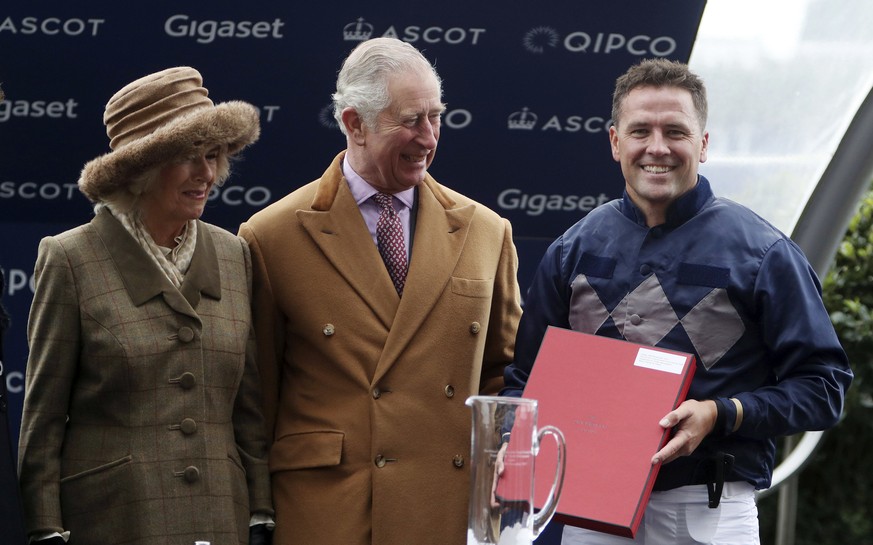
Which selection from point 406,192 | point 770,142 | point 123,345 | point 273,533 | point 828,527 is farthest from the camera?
point 828,527

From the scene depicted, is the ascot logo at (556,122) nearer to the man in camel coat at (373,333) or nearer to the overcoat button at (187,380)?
the man in camel coat at (373,333)

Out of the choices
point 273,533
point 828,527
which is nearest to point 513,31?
point 273,533

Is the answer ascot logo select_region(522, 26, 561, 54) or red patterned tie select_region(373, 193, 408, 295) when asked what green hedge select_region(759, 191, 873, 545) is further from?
red patterned tie select_region(373, 193, 408, 295)

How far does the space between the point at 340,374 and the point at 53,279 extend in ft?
2.54

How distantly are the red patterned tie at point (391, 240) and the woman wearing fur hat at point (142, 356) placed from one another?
0.44m

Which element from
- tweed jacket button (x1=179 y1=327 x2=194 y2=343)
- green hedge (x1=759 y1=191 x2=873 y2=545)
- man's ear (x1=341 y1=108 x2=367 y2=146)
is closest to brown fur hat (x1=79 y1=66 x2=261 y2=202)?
man's ear (x1=341 y1=108 x2=367 y2=146)

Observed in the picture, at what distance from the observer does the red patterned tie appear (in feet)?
12.4

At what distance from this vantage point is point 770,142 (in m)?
6.12

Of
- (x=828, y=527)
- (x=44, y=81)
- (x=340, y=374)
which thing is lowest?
(x=828, y=527)

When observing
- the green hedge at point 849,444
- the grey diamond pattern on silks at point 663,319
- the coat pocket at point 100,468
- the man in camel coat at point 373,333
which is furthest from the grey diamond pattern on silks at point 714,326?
the green hedge at point 849,444

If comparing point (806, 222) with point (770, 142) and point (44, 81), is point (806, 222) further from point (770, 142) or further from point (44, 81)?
point (44, 81)

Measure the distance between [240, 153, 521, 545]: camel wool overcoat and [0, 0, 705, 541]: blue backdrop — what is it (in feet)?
4.68

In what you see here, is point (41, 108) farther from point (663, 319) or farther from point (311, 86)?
point (663, 319)

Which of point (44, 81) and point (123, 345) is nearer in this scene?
point (123, 345)
